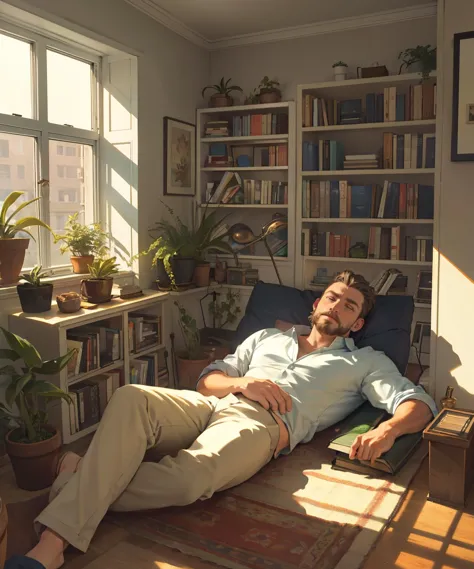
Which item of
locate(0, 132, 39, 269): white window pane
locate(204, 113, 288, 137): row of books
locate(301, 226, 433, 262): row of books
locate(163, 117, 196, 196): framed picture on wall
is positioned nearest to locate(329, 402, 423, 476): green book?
locate(301, 226, 433, 262): row of books

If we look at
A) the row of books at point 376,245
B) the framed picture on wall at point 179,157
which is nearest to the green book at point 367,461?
the row of books at point 376,245

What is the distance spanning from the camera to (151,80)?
405 centimetres

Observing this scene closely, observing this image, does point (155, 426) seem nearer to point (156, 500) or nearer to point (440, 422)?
point (156, 500)

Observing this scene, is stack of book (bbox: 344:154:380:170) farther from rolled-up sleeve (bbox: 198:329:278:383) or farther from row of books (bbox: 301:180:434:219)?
rolled-up sleeve (bbox: 198:329:278:383)

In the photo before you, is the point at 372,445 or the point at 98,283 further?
the point at 98,283

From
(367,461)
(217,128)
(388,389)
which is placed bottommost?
(367,461)

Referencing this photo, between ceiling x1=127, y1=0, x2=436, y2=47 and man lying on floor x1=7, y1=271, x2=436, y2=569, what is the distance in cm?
206

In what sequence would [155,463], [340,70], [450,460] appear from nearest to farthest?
1. [155,463]
2. [450,460]
3. [340,70]

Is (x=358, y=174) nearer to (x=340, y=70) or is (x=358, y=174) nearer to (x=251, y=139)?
(x=340, y=70)

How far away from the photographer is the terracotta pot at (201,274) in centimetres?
424

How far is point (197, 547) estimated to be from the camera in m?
1.95

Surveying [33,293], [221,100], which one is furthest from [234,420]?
[221,100]

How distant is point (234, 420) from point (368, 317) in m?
1.12

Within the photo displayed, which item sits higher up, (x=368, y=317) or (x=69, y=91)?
(x=69, y=91)
